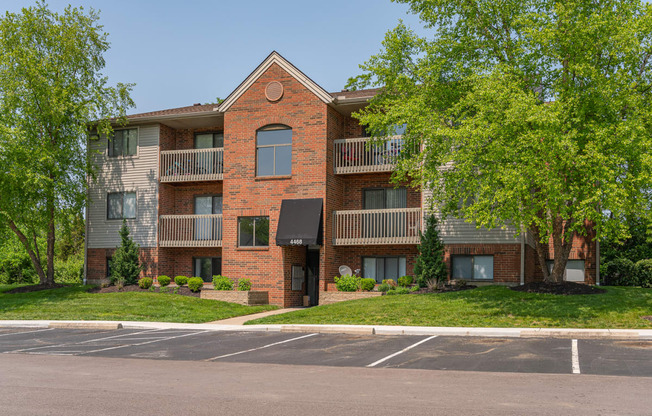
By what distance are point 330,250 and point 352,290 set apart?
2.08 meters

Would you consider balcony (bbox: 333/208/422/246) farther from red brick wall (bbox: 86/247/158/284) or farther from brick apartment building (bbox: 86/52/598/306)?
red brick wall (bbox: 86/247/158/284)

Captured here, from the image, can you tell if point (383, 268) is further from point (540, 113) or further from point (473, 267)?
point (540, 113)

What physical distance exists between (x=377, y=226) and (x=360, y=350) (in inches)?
511

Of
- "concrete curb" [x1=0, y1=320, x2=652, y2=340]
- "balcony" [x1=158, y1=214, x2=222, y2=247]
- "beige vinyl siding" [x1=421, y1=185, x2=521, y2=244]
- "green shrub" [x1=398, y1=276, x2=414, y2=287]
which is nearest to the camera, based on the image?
"concrete curb" [x1=0, y1=320, x2=652, y2=340]

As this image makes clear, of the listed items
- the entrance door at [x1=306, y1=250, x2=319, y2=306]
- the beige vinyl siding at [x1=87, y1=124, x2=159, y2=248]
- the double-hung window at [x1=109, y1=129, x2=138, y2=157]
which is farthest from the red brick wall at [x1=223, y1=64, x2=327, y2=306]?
the double-hung window at [x1=109, y1=129, x2=138, y2=157]

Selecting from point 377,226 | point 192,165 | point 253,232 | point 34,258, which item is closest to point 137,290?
point 253,232

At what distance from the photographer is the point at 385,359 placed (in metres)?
12.7

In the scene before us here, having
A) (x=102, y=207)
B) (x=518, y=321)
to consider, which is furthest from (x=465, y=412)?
(x=102, y=207)

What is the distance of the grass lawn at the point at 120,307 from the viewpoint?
22.1 metres

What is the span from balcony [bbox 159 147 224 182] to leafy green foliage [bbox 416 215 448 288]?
949 cm

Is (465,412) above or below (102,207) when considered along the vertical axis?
below

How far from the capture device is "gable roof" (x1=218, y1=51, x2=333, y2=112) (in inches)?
1068

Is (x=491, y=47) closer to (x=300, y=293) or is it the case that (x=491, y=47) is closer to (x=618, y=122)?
(x=618, y=122)

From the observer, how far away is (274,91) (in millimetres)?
28016
